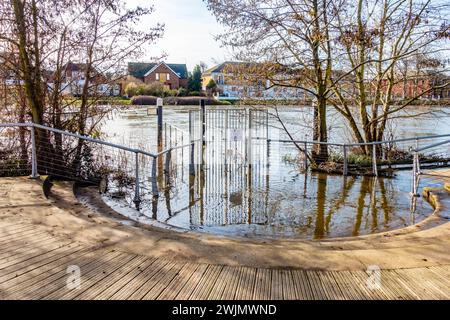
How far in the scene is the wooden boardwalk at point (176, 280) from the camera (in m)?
2.93

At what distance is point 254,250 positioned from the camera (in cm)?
386

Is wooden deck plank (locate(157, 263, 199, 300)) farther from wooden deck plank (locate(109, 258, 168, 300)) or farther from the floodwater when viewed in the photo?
the floodwater

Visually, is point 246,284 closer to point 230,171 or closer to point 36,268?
point 36,268

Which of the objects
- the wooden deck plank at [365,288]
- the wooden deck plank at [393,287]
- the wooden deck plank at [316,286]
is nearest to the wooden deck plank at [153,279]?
the wooden deck plank at [316,286]

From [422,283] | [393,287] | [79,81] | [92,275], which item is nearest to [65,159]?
[79,81]

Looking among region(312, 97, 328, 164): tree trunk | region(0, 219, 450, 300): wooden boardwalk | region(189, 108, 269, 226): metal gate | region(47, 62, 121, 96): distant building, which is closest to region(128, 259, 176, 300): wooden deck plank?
region(0, 219, 450, 300): wooden boardwalk

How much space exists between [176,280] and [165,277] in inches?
4.0

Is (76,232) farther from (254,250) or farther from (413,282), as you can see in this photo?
(413,282)

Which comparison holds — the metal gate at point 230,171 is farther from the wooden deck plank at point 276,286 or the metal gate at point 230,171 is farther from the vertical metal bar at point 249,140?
the wooden deck plank at point 276,286

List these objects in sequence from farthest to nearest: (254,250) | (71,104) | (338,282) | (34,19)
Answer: (71,104) < (34,19) < (254,250) < (338,282)

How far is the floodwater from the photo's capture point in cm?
587

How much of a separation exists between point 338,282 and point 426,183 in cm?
640
